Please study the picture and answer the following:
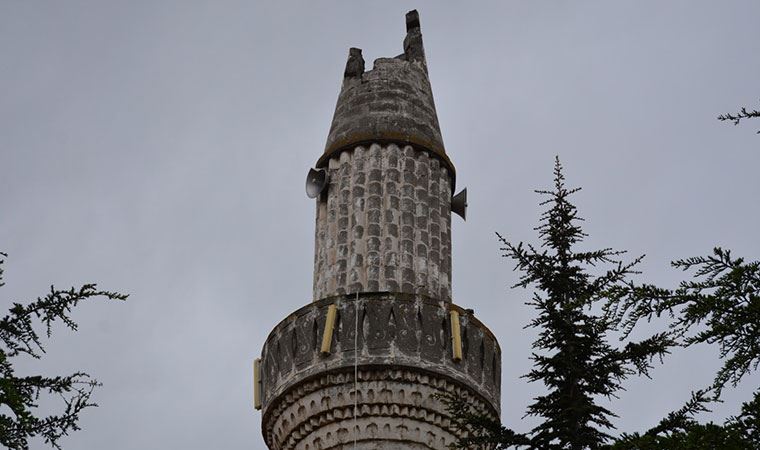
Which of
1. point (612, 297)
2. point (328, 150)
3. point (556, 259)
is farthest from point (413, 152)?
point (612, 297)

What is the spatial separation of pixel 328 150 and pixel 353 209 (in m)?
1.32

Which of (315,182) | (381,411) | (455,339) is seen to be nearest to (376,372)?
(381,411)

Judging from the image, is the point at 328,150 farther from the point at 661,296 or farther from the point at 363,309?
the point at 661,296

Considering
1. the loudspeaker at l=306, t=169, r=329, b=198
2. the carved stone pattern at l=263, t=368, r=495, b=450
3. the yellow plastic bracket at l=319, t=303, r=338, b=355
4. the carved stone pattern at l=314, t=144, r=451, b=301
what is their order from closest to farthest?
the carved stone pattern at l=263, t=368, r=495, b=450
the yellow plastic bracket at l=319, t=303, r=338, b=355
the carved stone pattern at l=314, t=144, r=451, b=301
the loudspeaker at l=306, t=169, r=329, b=198

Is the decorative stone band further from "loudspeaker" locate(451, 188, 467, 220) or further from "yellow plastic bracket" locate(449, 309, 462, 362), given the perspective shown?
"loudspeaker" locate(451, 188, 467, 220)

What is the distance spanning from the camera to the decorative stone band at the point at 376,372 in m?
17.9

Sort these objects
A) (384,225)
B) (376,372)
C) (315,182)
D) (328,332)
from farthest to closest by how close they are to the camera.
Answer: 1. (315,182)
2. (384,225)
3. (328,332)
4. (376,372)

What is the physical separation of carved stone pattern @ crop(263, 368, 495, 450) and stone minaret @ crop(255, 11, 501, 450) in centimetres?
1

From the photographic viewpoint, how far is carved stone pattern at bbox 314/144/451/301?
1895 cm

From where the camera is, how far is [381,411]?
17938 mm

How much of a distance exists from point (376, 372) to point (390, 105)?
449 centimetres

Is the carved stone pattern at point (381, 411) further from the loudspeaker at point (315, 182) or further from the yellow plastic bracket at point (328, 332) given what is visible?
the loudspeaker at point (315, 182)

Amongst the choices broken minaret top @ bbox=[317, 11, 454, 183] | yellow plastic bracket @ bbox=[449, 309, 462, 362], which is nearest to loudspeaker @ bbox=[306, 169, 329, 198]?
Answer: broken minaret top @ bbox=[317, 11, 454, 183]

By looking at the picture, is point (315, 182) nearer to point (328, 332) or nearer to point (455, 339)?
point (328, 332)
